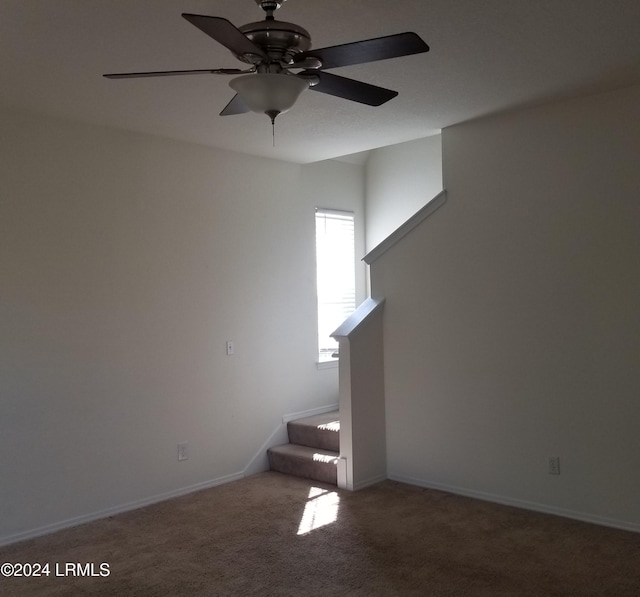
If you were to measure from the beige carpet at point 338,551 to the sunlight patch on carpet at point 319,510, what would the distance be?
0.04 feet

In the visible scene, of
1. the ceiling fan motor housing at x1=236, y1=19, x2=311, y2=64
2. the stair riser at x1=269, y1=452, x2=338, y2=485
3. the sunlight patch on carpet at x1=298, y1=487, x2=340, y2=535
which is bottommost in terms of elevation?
the sunlight patch on carpet at x1=298, y1=487, x2=340, y2=535

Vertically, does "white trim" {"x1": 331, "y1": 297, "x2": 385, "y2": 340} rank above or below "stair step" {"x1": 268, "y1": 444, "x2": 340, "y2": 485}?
above

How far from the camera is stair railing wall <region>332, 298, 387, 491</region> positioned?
15.7 feet

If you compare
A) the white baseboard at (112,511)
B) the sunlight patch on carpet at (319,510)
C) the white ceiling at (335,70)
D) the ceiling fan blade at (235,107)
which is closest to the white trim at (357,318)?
the sunlight patch on carpet at (319,510)

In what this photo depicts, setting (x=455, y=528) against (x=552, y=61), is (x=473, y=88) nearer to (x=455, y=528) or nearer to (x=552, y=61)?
(x=552, y=61)

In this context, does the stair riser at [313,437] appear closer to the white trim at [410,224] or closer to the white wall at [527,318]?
the white wall at [527,318]

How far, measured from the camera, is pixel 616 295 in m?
3.90

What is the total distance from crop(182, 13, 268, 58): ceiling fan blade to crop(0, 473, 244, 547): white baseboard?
3227 millimetres

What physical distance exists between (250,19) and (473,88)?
1551mm

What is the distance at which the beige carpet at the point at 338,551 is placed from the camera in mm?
3238

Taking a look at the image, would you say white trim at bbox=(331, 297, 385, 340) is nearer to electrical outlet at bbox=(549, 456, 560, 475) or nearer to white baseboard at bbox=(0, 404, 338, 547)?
white baseboard at bbox=(0, 404, 338, 547)

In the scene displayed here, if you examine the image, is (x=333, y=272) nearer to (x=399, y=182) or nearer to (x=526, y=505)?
(x=399, y=182)

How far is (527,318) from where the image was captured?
169 inches

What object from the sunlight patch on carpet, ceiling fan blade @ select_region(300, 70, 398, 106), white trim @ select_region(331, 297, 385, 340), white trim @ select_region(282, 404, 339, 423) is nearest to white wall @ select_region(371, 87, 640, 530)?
white trim @ select_region(331, 297, 385, 340)
